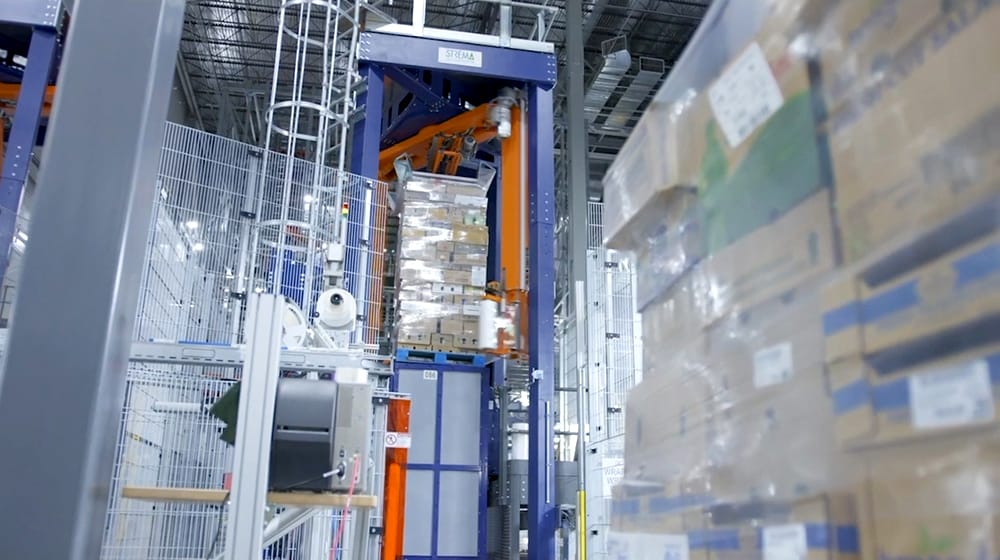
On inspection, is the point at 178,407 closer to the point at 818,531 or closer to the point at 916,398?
the point at 818,531

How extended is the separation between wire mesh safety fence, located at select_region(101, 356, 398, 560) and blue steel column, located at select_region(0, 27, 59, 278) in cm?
226

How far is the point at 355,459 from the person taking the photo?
8.94ft

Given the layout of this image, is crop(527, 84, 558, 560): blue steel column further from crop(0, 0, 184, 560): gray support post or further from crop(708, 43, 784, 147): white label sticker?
crop(708, 43, 784, 147): white label sticker

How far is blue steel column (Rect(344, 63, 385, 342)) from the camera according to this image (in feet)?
17.1

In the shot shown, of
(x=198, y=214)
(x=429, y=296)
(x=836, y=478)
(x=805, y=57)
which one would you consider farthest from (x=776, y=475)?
(x=429, y=296)

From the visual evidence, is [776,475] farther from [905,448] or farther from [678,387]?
[678,387]

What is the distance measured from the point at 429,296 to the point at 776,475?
5716 millimetres

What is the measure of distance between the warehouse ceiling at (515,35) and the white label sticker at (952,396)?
951 cm

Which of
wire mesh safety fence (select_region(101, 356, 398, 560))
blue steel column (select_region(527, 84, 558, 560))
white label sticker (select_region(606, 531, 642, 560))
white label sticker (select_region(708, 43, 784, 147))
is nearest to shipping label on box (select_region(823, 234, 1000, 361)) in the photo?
white label sticker (select_region(708, 43, 784, 147))

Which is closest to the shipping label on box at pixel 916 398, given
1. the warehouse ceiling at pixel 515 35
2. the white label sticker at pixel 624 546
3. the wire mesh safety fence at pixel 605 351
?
the white label sticker at pixel 624 546

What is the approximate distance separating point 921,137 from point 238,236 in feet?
13.7

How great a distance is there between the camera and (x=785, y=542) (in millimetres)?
1199

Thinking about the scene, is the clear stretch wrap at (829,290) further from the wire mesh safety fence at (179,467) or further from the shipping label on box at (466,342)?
the shipping label on box at (466,342)

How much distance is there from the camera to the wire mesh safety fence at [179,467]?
3.50 meters
